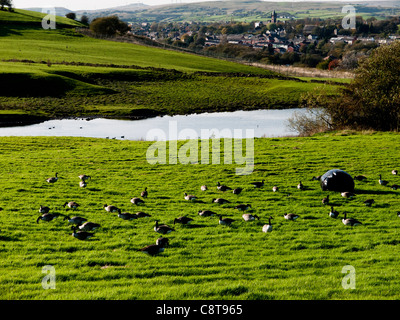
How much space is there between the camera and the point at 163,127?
73.4 meters

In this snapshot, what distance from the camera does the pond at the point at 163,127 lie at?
213 ft

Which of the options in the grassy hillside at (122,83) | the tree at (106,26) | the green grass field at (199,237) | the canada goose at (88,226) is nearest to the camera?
the green grass field at (199,237)

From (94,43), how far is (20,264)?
157 m

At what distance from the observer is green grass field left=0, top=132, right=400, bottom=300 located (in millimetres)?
14695

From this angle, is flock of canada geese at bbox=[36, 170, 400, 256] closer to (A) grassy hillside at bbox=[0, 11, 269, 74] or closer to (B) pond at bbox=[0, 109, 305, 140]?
(B) pond at bbox=[0, 109, 305, 140]

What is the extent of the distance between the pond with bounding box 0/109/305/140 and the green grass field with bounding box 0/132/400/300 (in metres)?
26.2

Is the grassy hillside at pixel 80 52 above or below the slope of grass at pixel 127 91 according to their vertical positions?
above

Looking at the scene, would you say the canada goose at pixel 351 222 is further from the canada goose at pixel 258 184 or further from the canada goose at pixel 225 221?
the canada goose at pixel 258 184

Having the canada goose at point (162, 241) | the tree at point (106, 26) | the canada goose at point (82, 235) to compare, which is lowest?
the canada goose at point (82, 235)

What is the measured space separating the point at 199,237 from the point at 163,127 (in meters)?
54.5

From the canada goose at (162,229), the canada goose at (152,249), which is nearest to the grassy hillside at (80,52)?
the canada goose at (162,229)

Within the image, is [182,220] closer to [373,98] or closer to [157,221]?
[157,221]

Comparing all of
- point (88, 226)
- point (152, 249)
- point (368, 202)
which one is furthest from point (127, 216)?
point (368, 202)

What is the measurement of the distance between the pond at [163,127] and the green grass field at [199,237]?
86.0 ft
